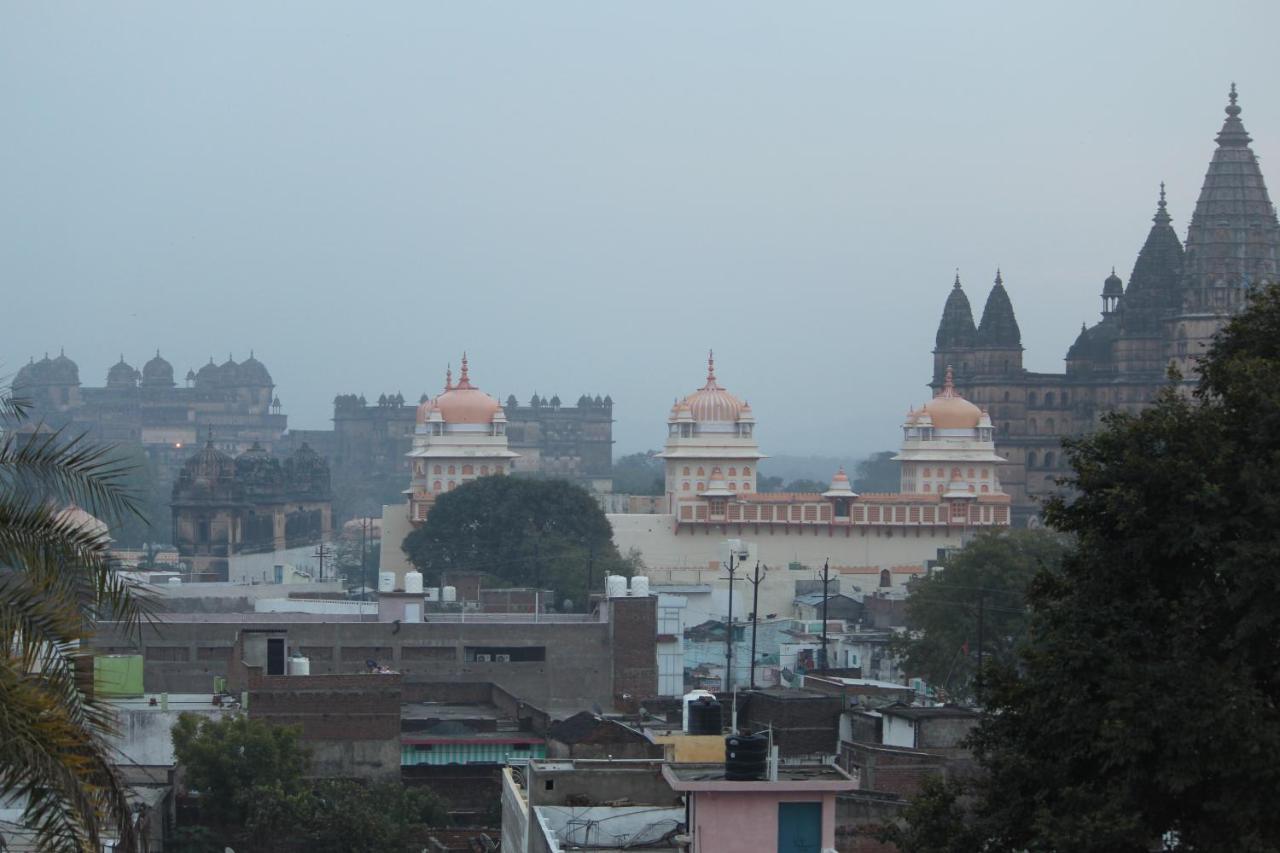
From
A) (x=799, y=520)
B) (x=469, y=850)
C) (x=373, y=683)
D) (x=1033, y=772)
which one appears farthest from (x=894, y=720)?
(x=799, y=520)

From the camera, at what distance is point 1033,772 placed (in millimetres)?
14547

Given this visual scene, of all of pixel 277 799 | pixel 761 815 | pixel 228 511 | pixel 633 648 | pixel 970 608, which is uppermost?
pixel 228 511

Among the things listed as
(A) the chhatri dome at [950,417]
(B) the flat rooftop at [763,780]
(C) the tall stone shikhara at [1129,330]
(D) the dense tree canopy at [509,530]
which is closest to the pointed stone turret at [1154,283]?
(C) the tall stone shikhara at [1129,330]

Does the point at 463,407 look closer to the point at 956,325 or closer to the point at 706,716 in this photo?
the point at 956,325

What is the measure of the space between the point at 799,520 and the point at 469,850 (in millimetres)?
54138

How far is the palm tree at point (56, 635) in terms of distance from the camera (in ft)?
34.3

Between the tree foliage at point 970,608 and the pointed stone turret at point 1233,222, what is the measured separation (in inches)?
1376

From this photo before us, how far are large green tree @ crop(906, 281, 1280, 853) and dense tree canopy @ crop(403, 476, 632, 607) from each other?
205 ft

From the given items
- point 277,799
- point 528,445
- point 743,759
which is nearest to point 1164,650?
point 743,759

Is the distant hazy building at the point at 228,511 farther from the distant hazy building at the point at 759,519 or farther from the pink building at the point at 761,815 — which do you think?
the pink building at the point at 761,815

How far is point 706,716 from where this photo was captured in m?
25.0

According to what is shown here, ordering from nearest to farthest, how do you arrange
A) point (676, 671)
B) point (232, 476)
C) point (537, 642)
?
point (537, 642), point (676, 671), point (232, 476)

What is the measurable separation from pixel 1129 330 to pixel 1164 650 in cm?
9865

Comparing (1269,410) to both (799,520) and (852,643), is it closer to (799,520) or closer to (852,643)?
(852,643)
